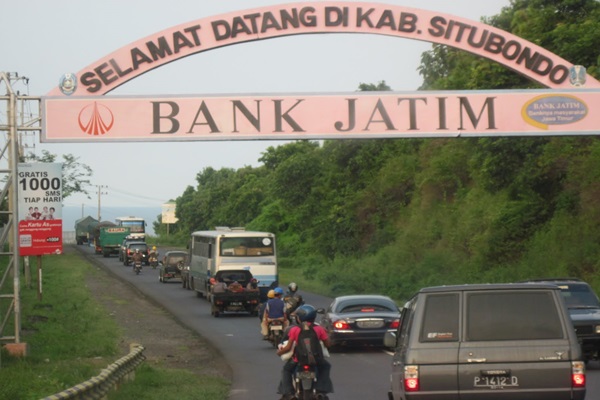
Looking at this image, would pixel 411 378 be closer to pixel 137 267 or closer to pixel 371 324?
pixel 371 324

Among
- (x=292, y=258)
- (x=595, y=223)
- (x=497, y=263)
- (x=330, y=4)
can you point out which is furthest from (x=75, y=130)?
(x=292, y=258)

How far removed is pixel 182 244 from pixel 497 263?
305 ft

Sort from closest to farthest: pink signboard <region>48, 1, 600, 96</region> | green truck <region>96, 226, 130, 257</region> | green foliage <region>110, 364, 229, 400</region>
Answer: green foliage <region>110, 364, 229, 400</region> < pink signboard <region>48, 1, 600, 96</region> < green truck <region>96, 226, 130, 257</region>

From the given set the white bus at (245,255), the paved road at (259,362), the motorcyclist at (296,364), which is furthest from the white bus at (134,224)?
the motorcyclist at (296,364)

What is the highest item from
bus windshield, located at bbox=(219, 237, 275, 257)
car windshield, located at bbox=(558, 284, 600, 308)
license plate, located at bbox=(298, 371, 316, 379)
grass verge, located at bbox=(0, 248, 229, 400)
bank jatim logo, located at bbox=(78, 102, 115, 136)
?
bank jatim logo, located at bbox=(78, 102, 115, 136)

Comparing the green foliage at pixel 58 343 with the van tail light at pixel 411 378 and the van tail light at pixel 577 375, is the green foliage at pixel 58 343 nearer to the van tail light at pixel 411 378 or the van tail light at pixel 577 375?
the van tail light at pixel 411 378

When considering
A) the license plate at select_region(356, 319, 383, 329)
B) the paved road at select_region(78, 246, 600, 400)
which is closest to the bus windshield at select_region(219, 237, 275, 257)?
the paved road at select_region(78, 246, 600, 400)

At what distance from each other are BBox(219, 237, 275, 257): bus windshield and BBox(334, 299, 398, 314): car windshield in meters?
20.4

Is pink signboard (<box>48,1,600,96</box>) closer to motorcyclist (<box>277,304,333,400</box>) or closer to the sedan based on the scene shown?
motorcyclist (<box>277,304,333,400</box>)

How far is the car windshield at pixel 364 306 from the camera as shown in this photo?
29080 millimetres

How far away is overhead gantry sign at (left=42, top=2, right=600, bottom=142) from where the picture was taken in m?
20.8

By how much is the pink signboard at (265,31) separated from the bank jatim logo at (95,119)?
281mm

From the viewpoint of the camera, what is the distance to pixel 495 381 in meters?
12.8

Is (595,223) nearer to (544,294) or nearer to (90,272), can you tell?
(544,294)
